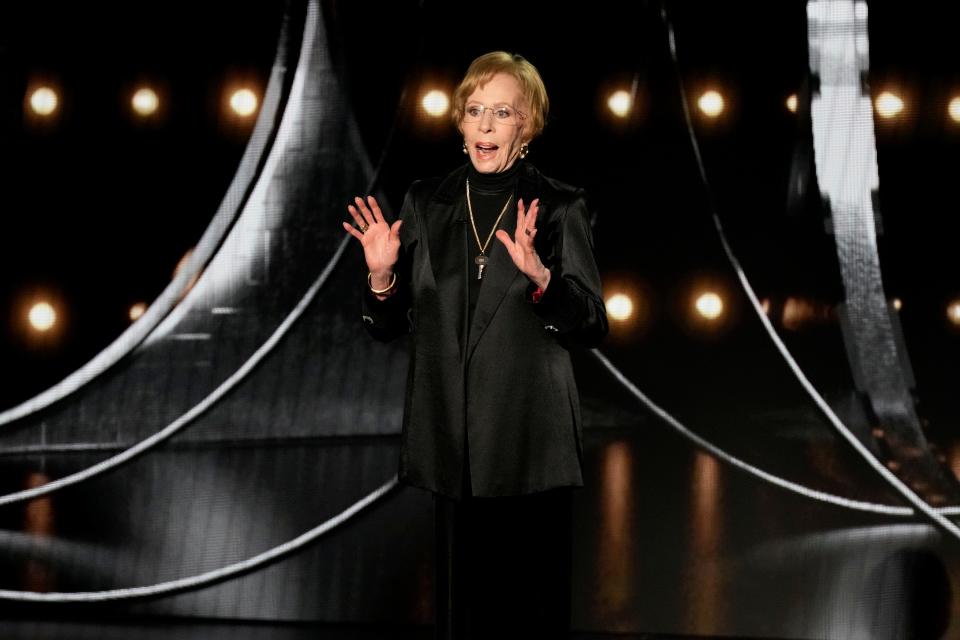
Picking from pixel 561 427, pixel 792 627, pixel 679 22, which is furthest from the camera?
pixel 679 22

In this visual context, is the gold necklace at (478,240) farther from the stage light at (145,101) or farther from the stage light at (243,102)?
the stage light at (145,101)

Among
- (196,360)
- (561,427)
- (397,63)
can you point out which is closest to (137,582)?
(196,360)

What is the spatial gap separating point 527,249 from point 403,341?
54.5 inches

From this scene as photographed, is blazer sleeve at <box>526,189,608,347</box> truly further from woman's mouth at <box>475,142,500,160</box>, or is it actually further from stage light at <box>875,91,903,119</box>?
stage light at <box>875,91,903,119</box>

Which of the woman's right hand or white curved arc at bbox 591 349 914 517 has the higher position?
the woman's right hand

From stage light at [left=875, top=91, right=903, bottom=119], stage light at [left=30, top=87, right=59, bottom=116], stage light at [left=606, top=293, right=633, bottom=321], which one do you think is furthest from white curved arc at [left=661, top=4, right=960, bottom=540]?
stage light at [left=30, top=87, right=59, bottom=116]

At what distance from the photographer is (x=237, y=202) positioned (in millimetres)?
2777

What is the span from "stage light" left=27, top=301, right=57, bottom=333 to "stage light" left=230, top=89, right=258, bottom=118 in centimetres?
68

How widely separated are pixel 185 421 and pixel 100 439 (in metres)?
0.23

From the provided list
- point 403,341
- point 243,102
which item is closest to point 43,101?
point 243,102

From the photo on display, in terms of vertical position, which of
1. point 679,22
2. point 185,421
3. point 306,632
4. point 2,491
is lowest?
point 306,632

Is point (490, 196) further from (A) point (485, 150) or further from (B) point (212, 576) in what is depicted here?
(B) point (212, 576)

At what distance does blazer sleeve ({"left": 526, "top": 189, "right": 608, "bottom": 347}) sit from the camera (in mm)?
1408

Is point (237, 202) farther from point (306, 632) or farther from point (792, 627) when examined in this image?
point (792, 627)
